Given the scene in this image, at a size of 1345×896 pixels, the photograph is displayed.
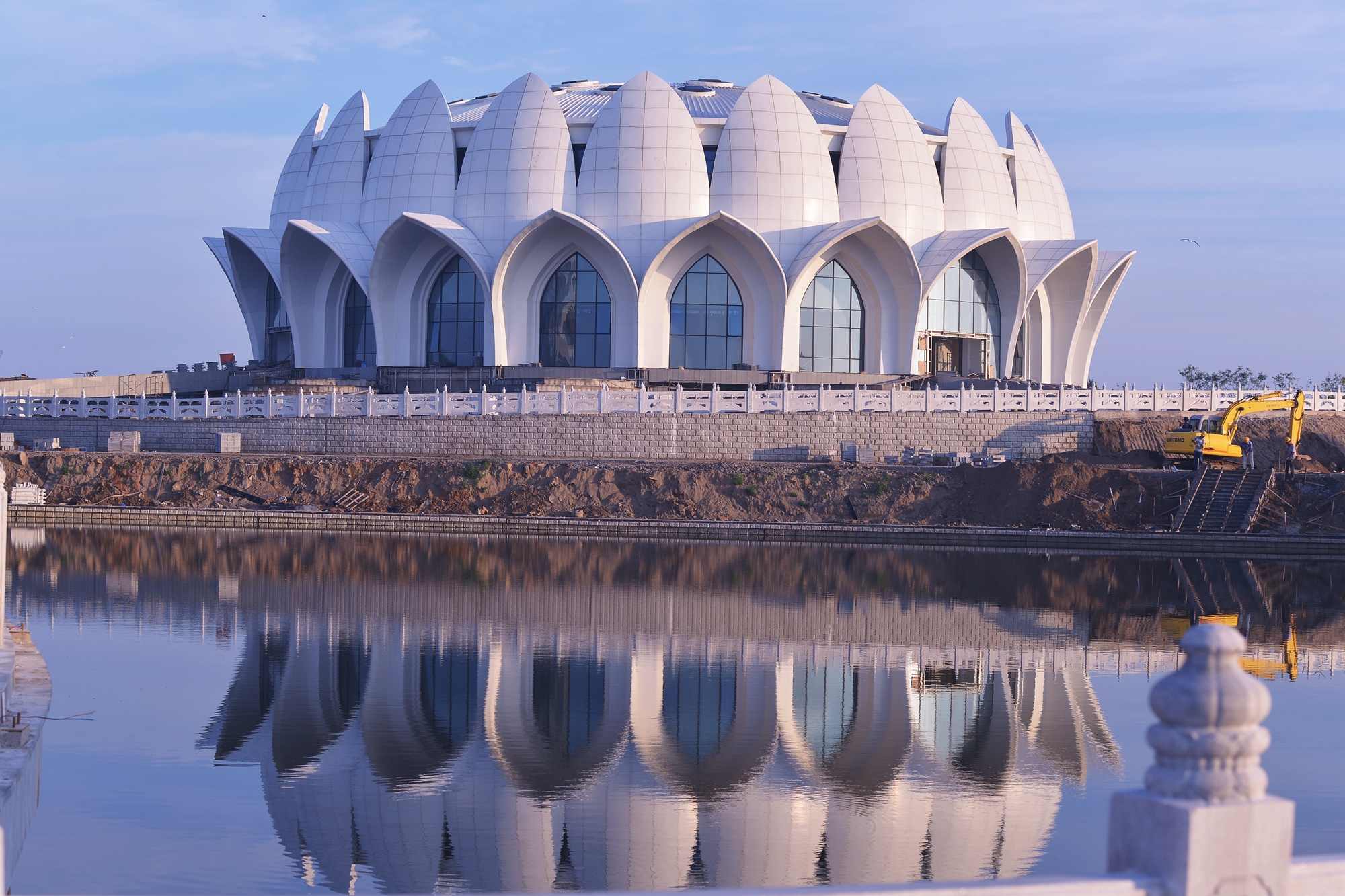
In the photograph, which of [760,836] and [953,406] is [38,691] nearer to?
[760,836]

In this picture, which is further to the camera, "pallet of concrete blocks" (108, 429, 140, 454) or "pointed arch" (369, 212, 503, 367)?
"pointed arch" (369, 212, 503, 367)

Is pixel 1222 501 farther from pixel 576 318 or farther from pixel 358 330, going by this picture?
pixel 358 330

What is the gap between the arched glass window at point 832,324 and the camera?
50.6 m

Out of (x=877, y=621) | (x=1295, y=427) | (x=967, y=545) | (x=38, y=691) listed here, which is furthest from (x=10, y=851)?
(x=1295, y=427)

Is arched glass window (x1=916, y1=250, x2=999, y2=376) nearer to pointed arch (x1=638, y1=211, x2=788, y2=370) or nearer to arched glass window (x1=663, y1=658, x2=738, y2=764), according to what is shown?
pointed arch (x1=638, y1=211, x2=788, y2=370)

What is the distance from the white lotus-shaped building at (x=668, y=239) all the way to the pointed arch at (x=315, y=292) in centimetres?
11

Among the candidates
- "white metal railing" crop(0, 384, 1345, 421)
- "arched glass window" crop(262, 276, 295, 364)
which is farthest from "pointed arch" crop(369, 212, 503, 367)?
"white metal railing" crop(0, 384, 1345, 421)

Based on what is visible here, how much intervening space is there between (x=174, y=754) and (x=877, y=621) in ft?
36.3

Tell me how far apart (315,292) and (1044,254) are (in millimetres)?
29544

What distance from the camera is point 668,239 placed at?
49.2 meters

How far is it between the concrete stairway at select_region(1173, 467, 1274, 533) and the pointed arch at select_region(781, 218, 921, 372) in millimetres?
18352

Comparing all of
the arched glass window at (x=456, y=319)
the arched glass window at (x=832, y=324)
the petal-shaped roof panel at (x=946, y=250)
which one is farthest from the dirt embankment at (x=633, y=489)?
the petal-shaped roof panel at (x=946, y=250)

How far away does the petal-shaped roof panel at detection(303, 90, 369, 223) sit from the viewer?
5453 centimetres

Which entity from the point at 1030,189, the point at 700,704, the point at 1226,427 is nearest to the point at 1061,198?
the point at 1030,189
